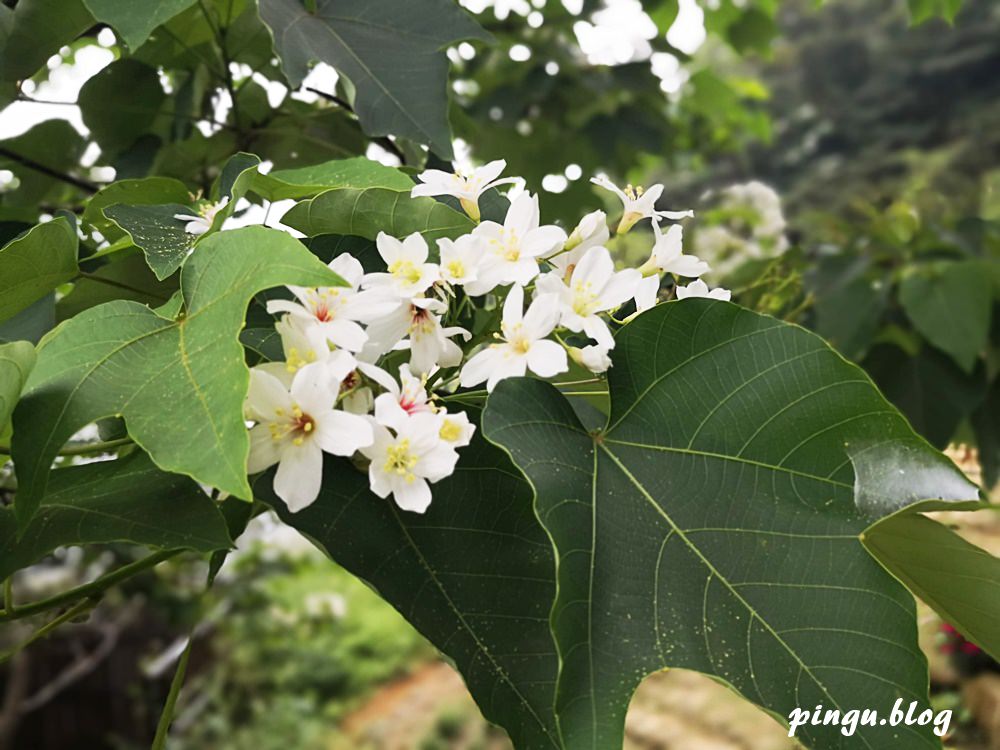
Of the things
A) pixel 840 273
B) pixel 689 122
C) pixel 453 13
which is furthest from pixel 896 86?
pixel 453 13

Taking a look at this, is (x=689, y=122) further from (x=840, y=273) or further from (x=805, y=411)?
(x=805, y=411)

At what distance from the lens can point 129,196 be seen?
615mm

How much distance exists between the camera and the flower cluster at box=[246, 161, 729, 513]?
409 mm

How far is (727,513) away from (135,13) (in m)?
0.49

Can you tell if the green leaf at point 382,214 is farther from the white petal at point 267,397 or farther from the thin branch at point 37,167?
the thin branch at point 37,167

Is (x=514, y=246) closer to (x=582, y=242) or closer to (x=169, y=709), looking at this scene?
(x=582, y=242)

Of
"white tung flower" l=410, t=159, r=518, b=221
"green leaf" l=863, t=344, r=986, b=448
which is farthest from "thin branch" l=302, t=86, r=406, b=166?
"green leaf" l=863, t=344, r=986, b=448

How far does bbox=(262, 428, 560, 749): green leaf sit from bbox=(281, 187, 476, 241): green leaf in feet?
0.41

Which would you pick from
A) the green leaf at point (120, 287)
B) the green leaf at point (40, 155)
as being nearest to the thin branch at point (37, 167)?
the green leaf at point (40, 155)

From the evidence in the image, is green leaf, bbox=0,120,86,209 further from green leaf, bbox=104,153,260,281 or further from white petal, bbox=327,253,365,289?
white petal, bbox=327,253,365,289

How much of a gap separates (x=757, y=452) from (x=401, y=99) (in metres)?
0.39

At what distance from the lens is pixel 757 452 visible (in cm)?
47

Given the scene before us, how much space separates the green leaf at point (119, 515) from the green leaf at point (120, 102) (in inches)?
19.3

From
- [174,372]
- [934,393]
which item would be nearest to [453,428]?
[174,372]
